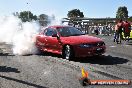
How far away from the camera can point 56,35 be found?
14.1m

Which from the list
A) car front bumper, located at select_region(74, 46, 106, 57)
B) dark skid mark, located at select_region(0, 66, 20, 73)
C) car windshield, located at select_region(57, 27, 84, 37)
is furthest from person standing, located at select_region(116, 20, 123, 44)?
dark skid mark, located at select_region(0, 66, 20, 73)

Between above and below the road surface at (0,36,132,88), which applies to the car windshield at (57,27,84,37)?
above

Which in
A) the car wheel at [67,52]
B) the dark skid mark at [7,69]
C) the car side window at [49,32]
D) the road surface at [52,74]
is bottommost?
the dark skid mark at [7,69]

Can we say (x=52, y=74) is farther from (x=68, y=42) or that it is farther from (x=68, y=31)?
(x=68, y=31)

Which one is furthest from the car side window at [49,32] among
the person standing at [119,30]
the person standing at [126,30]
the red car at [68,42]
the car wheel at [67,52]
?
the person standing at [126,30]

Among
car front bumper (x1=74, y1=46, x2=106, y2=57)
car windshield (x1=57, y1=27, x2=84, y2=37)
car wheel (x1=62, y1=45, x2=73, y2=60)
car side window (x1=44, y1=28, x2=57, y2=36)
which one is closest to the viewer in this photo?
car front bumper (x1=74, y1=46, x2=106, y2=57)

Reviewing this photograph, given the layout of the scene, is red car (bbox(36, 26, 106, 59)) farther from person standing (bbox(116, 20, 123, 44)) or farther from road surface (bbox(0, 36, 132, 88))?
person standing (bbox(116, 20, 123, 44))

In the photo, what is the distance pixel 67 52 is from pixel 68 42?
0.44 metres

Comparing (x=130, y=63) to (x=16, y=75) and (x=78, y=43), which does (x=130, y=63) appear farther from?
(x=16, y=75)

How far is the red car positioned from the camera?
1256cm

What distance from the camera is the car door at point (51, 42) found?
547 inches

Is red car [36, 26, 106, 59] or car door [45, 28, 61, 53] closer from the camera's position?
red car [36, 26, 106, 59]

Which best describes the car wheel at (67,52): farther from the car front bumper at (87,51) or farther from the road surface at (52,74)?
the road surface at (52,74)

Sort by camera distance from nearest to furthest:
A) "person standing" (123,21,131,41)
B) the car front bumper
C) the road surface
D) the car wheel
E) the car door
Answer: the road surface, the car front bumper, the car wheel, the car door, "person standing" (123,21,131,41)
